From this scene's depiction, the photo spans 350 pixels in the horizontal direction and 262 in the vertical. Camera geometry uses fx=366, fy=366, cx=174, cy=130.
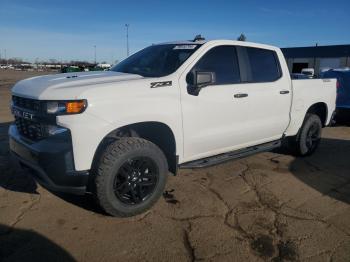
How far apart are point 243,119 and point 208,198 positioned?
118 cm

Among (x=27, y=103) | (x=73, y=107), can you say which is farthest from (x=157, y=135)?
(x=27, y=103)

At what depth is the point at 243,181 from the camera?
5.17 m

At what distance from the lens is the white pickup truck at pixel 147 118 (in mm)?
3449

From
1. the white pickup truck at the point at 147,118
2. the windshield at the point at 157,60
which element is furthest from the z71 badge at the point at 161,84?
the windshield at the point at 157,60

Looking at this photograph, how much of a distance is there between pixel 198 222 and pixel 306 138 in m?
3.38

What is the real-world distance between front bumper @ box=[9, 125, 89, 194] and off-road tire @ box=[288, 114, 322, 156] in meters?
4.05

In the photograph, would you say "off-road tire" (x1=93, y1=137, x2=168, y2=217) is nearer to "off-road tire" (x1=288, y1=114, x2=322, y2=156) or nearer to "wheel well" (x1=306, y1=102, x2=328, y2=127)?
"off-road tire" (x1=288, y1=114, x2=322, y2=156)

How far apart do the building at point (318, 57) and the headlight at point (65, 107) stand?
45464 mm

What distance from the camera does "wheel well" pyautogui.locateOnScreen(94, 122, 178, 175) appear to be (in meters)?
4.02

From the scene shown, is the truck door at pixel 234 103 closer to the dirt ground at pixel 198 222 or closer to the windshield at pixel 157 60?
the windshield at pixel 157 60

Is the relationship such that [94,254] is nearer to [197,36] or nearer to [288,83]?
[197,36]

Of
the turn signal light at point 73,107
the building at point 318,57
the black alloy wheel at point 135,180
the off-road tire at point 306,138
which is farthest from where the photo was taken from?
the building at point 318,57

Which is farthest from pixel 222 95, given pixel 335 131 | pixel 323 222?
pixel 335 131

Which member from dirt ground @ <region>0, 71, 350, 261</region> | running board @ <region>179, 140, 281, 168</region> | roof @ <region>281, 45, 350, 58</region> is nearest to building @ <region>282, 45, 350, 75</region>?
roof @ <region>281, 45, 350, 58</region>
